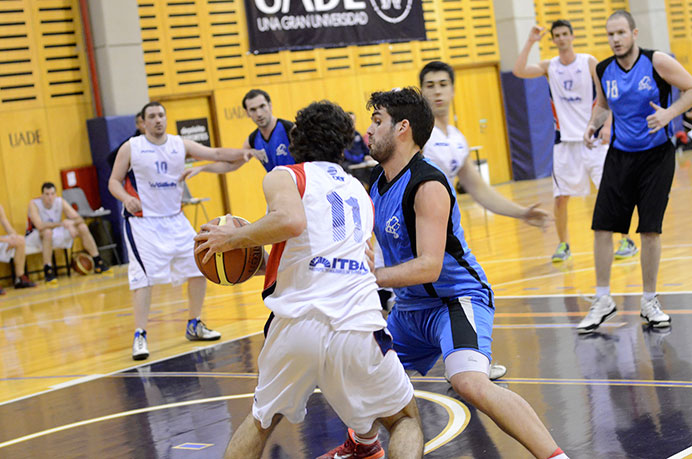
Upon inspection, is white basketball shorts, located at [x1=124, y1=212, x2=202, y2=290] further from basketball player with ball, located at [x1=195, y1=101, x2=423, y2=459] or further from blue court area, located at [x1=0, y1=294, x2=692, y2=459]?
basketball player with ball, located at [x1=195, y1=101, x2=423, y2=459]

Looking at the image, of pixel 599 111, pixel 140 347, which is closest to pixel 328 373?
pixel 599 111

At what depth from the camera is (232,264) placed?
3.68 meters

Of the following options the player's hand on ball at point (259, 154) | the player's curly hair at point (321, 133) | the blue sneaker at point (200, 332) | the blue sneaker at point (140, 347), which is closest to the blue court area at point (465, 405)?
the blue sneaker at point (140, 347)

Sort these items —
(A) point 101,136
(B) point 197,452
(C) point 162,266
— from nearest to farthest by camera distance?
(B) point 197,452, (C) point 162,266, (A) point 101,136

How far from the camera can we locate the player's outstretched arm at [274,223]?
3.06 m

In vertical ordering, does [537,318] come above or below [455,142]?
below

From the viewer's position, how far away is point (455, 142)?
5.16 metres

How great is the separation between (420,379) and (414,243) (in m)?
1.82

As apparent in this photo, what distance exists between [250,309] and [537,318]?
3.01 m

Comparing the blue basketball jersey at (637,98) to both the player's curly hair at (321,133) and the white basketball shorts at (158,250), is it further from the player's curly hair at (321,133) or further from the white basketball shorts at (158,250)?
the white basketball shorts at (158,250)

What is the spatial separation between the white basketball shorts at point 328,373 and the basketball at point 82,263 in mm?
10264

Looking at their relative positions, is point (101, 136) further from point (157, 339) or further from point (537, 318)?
point (537, 318)

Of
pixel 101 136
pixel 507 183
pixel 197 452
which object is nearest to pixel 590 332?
pixel 197 452

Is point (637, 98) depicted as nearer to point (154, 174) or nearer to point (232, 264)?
point (232, 264)
